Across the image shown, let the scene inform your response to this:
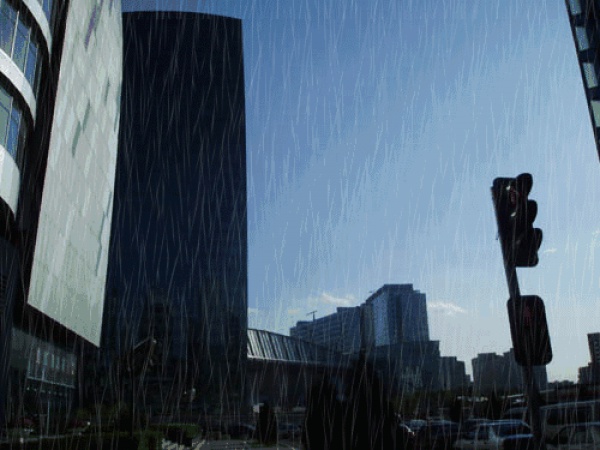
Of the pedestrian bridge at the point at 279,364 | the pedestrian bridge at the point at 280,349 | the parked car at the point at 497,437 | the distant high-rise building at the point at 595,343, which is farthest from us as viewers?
the pedestrian bridge at the point at 279,364

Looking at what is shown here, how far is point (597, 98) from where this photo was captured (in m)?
30.3

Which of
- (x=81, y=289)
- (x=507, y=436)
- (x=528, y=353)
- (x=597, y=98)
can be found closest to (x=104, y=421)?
(x=81, y=289)

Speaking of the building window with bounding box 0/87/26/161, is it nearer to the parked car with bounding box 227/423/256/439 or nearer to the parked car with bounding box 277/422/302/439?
the parked car with bounding box 277/422/302/439

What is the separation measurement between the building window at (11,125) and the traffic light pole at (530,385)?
2351cm

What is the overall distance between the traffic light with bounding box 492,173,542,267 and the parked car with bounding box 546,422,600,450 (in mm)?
10988

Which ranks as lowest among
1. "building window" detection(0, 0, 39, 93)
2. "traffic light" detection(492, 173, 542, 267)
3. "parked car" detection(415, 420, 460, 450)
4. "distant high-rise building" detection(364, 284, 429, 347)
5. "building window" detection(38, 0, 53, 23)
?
"parked car" detection(415, 420, 460, 450)

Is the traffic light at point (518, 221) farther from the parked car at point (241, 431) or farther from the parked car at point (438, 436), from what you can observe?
the parked car at point (241, 431)

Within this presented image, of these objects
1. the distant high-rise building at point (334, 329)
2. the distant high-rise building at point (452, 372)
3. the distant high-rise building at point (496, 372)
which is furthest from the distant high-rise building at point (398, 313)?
the distant high-rise building at point (496, 372)

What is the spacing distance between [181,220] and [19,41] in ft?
246

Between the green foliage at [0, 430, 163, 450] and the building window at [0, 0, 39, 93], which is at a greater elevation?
the building window at [0, 0, 39, 93]

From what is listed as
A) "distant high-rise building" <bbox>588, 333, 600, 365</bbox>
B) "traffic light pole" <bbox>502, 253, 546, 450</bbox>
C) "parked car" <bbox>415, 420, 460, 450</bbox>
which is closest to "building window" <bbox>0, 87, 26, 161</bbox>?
"parked car" <bbox>415, 420, 460, 450</bbox>

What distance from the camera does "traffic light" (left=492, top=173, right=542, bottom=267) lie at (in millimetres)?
3457

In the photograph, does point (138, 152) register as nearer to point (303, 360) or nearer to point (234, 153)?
point (234, 153)

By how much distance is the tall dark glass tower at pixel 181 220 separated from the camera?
9594cm
